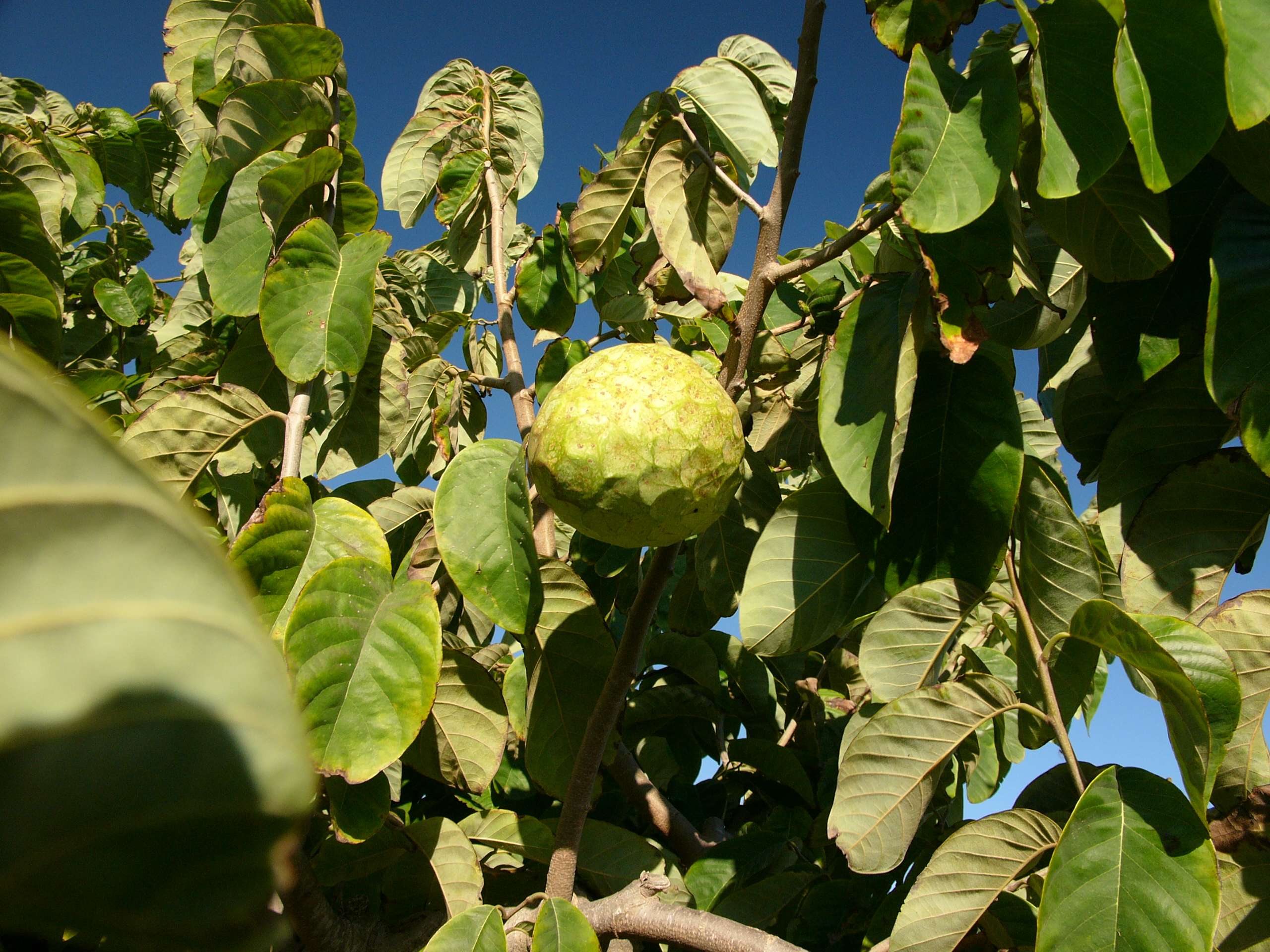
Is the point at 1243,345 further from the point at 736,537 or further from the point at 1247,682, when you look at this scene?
the point at 736,537

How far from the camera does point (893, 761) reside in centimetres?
118

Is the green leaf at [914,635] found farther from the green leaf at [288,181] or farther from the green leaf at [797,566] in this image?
the green leaf at [288,181]

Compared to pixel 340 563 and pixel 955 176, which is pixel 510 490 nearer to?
pixel 340 563

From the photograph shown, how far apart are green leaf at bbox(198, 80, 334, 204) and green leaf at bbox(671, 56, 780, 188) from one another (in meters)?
0.78

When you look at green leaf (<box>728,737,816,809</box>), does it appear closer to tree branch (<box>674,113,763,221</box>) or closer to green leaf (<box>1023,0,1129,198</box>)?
tree branch (<box>674,113,763,221</box>)

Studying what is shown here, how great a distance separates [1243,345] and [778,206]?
64 cm

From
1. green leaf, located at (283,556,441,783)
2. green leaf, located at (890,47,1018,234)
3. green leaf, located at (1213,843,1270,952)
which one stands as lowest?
green leaf, located at (1213,843,1270,952)

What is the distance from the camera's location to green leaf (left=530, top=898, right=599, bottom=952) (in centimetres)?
111

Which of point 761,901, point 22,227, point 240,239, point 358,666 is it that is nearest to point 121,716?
point 358,666

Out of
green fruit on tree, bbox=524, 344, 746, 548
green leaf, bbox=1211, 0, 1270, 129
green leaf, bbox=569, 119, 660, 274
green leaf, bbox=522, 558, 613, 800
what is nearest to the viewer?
green leaf, bbox=1211, 0, 1270, 129

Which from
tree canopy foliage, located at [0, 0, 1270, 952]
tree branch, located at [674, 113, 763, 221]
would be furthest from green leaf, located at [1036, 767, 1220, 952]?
tree branch, located at [674, 113, 763, 221]

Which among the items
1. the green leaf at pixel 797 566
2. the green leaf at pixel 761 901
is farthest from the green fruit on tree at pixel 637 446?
the green leaf at pixel 761 901

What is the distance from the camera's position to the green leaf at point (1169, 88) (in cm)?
95

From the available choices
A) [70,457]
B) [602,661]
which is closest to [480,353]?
[602,661]
